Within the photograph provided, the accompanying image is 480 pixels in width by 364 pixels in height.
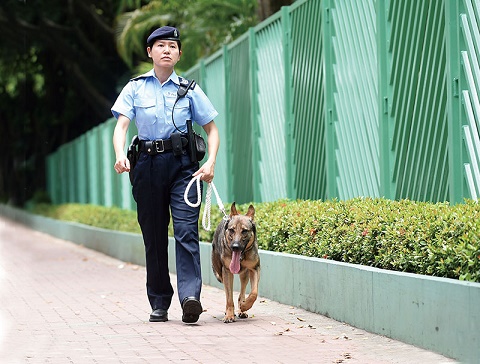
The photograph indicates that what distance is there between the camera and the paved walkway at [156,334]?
7930mm

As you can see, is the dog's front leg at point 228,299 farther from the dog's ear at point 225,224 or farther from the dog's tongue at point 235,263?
the dog's ear at point 225,224

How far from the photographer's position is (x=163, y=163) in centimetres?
996

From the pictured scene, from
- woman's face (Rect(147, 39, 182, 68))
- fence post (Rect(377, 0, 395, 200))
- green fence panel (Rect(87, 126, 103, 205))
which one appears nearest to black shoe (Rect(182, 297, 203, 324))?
woman's face (Rect(147, 39, 182, 68))

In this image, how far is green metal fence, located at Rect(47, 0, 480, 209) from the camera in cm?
895

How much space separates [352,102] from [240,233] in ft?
8.76

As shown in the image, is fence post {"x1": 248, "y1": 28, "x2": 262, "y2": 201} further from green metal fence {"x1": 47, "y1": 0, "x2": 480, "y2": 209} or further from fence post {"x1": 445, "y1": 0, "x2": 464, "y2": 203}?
fence post {"x1": 445, "y1": 0, "x2": 464, "y2": 203}

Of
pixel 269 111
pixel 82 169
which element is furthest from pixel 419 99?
pixel 82 169

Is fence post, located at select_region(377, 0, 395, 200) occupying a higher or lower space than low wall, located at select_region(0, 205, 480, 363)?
higher

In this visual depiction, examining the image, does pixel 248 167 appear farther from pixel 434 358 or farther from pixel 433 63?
pixel 434 358

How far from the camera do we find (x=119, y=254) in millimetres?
21047

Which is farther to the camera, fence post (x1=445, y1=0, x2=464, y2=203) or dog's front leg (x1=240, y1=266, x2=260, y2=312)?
dog's front leg (x1=240, y1=266, x2=260, y2=312)

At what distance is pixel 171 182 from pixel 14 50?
3501cm

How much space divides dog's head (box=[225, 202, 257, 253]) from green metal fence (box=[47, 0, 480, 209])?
1.46 metres

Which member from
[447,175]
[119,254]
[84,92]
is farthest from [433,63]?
[84,92]
